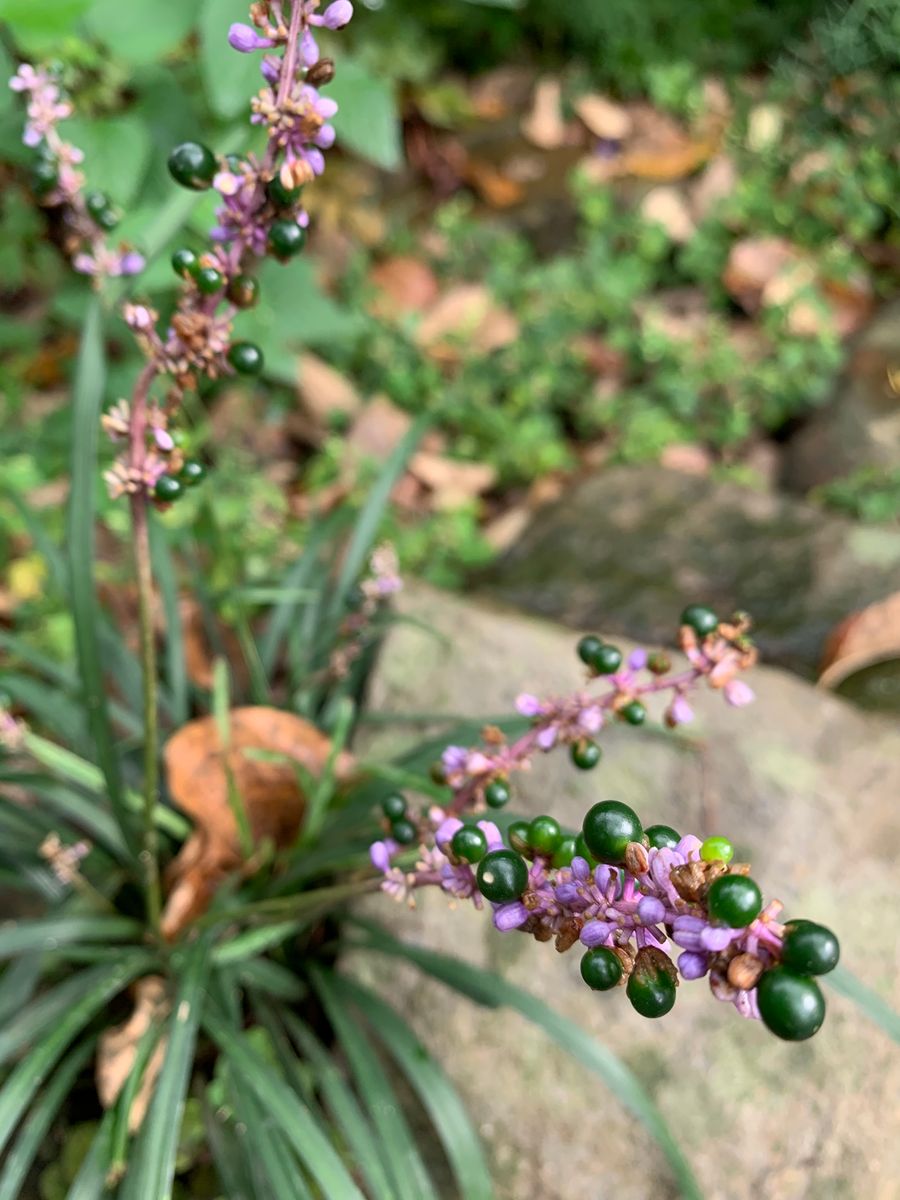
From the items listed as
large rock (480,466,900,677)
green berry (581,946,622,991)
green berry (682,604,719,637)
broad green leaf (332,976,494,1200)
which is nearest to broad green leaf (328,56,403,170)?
large rock (480,466,900,677)

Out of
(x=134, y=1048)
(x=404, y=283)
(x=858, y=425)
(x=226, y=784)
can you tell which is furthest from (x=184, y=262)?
(x=404, y=283)

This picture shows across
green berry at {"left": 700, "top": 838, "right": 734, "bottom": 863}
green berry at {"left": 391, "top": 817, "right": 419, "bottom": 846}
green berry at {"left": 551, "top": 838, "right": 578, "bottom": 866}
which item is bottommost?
green berry at {"left": 391, "top": 817, "right": 419, "bottom": 846}

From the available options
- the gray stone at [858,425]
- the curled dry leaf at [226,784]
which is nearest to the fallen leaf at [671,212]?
the gray stone at [858,425]

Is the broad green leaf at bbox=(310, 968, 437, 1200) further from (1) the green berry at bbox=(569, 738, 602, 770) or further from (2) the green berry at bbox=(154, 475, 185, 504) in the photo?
(2) the green berry at bbox=(154, 475, 185, 504)

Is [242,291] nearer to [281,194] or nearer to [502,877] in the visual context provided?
[281,194]

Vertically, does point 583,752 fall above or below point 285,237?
below

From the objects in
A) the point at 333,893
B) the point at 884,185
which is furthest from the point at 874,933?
the point at 884,185
